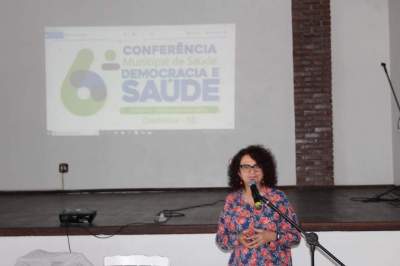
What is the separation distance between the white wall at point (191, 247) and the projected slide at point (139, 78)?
123 inches

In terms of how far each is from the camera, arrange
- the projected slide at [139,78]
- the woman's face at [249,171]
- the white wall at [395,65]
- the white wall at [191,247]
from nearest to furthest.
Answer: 1. the woman's face at [249,171]
2. the white wall at [191,247]
3. the white wall at [395,65]
4. the projected slide at [139,78]

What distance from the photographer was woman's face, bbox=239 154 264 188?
8.17 ft

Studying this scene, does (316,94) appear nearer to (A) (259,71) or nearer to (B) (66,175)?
(A) (259,71)

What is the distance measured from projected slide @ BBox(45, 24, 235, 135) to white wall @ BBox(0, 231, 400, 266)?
311 cm

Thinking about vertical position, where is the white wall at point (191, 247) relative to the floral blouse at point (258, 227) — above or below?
below

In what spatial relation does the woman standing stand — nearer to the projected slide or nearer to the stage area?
the stage area

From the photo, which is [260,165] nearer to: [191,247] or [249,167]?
[249,167]

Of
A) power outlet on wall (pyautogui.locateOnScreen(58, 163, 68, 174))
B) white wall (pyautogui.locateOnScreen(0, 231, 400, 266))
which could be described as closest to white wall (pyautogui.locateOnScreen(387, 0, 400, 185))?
white wall (pyautogui.locateOnScreen(0, 231, 400, 266))

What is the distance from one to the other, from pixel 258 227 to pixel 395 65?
473 cm

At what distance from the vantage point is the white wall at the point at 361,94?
673 cm

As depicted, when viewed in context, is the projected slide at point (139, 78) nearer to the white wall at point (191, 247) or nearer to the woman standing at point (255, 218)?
the white wall at point (191, 247)

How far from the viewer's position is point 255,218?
8.25ft

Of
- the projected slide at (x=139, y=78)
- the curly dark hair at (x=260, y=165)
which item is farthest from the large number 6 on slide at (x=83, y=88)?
the curly dark hair at (x=260, y=165)

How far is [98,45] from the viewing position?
6.76m
